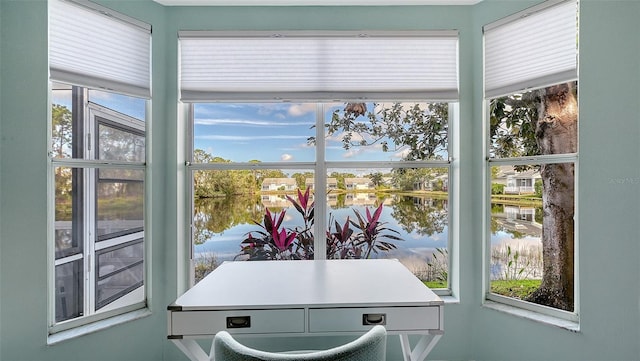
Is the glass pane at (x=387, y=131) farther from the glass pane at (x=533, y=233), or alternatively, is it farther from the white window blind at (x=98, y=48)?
the white window blind at (x=98, y=48)

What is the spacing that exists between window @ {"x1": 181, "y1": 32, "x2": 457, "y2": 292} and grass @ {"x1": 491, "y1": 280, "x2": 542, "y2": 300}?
32cm

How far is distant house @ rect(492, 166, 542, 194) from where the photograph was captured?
6.91ft

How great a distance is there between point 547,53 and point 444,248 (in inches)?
55.5

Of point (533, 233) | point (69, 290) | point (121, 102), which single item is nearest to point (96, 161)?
point (121, 102)

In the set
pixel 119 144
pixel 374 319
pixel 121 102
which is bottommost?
pixel 374 319

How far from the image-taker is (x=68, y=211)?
192cm

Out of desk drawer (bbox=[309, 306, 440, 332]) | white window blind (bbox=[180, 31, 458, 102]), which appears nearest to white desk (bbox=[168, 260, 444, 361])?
desk drawer (bbox=[309, 306, 440, 332])

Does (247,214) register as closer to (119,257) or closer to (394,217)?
(119,257)

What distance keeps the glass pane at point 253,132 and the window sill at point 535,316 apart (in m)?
1.60

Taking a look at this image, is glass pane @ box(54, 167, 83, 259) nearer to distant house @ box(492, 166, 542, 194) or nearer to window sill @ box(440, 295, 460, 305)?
window sill @ box(440, 295, 460, 305)

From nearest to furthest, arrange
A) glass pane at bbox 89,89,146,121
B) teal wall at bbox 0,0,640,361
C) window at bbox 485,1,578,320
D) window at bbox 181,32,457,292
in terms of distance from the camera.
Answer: teal wall at bbox 0,0,640,361 < window at bbox 485,1,578,320 < glass pane at bbox 89,89,146,121 < window at bbox 181,32,457,292

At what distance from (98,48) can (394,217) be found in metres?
2.22

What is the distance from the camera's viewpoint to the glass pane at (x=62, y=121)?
1.87 m
